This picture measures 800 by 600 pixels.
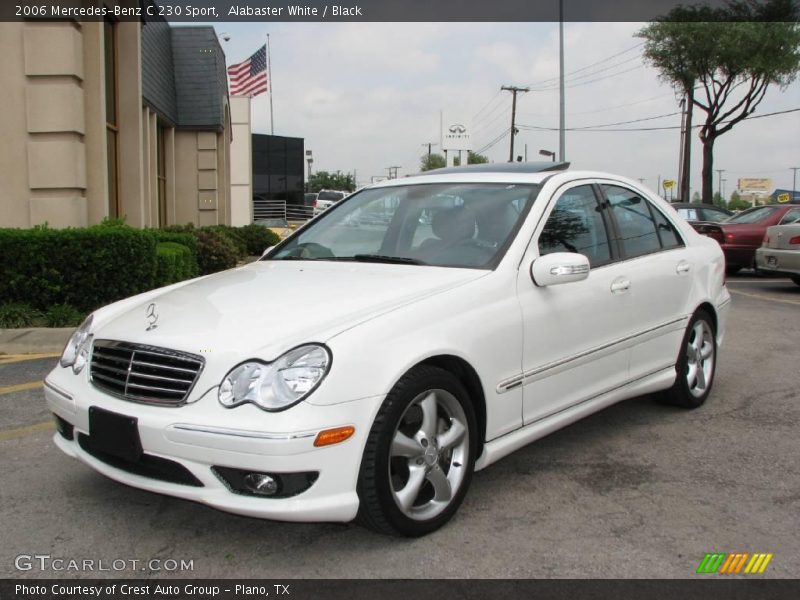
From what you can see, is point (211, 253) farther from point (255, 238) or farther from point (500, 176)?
point (500, 176)

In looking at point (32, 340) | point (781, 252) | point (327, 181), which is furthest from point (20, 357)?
point (327, 181)

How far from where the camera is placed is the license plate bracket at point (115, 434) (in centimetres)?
293

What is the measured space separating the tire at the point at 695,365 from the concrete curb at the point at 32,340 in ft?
17.5

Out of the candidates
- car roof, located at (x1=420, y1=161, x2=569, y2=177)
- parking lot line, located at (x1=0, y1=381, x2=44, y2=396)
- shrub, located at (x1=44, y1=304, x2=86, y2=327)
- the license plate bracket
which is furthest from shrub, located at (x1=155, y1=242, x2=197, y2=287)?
the license plate bracket

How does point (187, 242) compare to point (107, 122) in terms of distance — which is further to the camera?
point (187, 242)

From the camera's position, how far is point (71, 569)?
291 centimetres

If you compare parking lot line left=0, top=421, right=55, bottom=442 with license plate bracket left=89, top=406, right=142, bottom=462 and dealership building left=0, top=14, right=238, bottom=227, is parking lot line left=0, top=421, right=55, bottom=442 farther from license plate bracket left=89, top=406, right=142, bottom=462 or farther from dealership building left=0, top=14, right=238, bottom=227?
dealership building left=0, top=14, right=238, bottom=227

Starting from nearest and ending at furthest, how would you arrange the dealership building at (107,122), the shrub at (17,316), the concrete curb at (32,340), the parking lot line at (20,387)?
the parking lot line at (20,387), the concrete curb at (32,340), the shrub at (17,316), the dealership building at (107,122)

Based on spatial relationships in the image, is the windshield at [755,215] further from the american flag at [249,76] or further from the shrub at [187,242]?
the american flag at [249,76]

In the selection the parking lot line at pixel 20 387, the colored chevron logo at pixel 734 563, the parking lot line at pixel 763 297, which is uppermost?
the parking lot line at pixel 763 297

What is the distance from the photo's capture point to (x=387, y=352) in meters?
2.98

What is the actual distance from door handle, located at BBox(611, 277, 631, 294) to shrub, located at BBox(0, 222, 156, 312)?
225 inches

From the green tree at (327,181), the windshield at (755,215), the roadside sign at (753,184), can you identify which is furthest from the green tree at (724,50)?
the roadside sign at (753,184)

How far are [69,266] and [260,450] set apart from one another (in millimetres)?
6085
